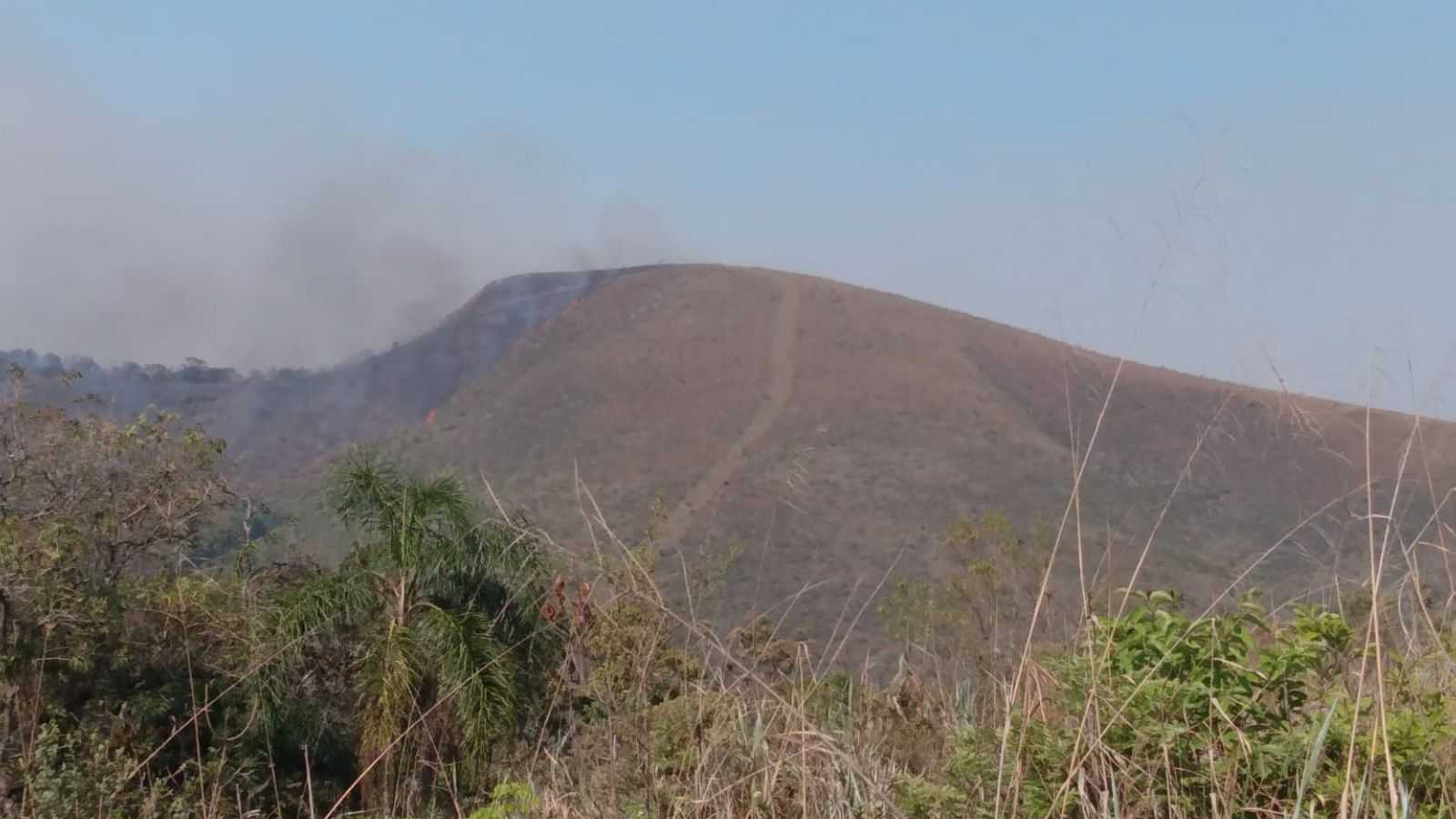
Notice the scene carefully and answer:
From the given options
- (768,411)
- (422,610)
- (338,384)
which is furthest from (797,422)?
(422,610)

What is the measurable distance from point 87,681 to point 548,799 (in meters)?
11.7

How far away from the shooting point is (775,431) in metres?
66.1

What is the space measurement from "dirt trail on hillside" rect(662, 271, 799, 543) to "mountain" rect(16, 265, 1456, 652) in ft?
0.66

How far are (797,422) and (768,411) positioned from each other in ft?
14.0

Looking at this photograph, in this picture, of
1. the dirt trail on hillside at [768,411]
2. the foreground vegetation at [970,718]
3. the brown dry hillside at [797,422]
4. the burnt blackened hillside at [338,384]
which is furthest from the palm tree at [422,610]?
the burnt blackened hillside at [338,384]

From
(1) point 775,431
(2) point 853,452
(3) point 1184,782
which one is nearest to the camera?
(3) point 1184,782

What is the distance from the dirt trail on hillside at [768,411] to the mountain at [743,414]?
201 millimetres

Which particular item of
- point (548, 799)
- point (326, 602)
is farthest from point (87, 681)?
point (548, 799)

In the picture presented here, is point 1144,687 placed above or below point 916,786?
above

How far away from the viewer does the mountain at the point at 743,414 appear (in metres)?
43.9

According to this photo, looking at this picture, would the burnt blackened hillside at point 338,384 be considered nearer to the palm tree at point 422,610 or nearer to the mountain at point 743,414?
the mountain at point 743,414

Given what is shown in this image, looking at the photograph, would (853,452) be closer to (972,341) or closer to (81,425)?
(972,341)

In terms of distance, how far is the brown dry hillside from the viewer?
42.4 meters

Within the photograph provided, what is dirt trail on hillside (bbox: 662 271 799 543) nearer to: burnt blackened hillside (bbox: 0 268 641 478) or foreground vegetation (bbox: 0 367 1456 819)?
burnt blackened hillside (bbox: 0 268 641 478)
